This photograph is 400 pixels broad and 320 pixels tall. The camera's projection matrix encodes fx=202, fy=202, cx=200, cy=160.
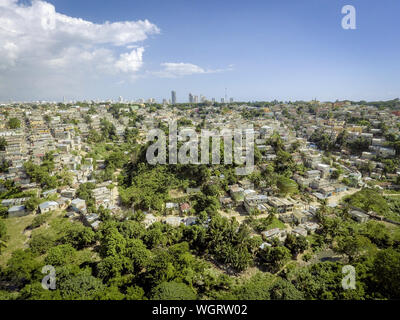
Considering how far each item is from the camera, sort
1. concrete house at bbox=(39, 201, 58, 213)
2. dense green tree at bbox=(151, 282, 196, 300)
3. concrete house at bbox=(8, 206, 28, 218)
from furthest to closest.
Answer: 1. concrete house at bbox=(39, 201, 58, 213)
2. concrete house at bbox=(8, 206, 28, 218)
3. dense green tree at bbox=(151, 282, 196, 300)

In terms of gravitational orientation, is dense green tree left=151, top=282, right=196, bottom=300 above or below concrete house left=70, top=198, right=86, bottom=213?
below

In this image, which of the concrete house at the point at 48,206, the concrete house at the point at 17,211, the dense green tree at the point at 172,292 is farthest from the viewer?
the concrete house at the point at 48,206

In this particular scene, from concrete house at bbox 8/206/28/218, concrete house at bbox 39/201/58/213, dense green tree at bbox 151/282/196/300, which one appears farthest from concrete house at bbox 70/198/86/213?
dense green tree at bbox 151/282/196/300

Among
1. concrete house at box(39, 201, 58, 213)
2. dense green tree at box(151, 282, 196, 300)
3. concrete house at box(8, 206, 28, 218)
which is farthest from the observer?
concrete house at box(39, 201, 58, 213)

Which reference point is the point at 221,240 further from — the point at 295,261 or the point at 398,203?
the point at 398,203

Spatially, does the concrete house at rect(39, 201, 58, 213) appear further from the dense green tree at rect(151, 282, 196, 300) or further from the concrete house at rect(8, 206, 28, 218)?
the dense green tree at rect(151, 282, 196, 300)

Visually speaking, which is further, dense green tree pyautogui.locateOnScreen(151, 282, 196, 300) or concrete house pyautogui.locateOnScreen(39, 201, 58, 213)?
concrete house pyautogui.locateOnScreen(39, 201, 58, 213)

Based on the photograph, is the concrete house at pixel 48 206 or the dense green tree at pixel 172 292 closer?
the dense green tree at pixel 172 292

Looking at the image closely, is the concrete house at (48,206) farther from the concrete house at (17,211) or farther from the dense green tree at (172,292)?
the dense green tree at (172,292)

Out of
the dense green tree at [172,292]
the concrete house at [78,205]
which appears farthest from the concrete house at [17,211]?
the dense green tree at [172,292]

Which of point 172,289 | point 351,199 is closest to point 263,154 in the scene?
point 351,199

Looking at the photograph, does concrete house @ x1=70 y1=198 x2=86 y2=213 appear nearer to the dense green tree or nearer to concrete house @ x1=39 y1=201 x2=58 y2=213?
concrete house @ x1=39 y1=201 x2=58 y2=213
